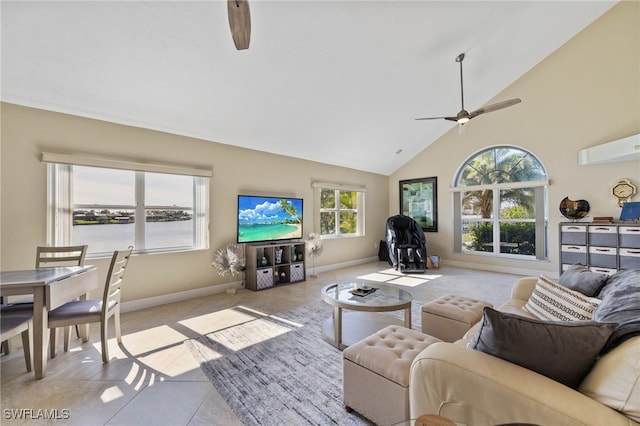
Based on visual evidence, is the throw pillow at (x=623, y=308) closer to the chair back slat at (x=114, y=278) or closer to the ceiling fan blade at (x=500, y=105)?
the ceiling fan blade at (x=500, y=105)

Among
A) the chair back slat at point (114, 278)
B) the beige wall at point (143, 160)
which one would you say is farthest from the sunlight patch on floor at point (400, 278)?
the chair back slat at point (114, 278)

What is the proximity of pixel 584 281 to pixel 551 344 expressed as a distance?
1.28 metres

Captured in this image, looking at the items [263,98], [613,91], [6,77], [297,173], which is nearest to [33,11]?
[6,77]

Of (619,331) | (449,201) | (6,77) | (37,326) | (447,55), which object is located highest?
(447,55)

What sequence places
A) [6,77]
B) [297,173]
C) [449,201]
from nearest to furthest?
[6,77]
[297,173]
[449,201]

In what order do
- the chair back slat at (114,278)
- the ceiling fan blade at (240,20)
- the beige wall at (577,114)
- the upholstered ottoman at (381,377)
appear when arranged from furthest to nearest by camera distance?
the beige wall at (577,114), the chair back slat at (114,278), the ceiling fan blade at (240,20), the upholstered ottoman at (381,377)

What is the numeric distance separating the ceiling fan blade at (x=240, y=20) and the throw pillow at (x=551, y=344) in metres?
2.15

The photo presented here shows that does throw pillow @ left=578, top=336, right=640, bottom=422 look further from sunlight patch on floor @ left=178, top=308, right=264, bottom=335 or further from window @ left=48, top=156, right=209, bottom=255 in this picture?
window @ left=48, top=156, right=209, bottom=255

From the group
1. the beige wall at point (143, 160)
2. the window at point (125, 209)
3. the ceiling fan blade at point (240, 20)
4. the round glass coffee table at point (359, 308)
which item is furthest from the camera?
the window at point (125, 209)

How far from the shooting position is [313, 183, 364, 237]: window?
5.92 m

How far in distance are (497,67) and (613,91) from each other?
6.19 ft

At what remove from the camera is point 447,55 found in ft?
12.9

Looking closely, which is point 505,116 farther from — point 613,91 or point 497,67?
point 613,91

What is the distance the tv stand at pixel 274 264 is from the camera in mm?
4258
